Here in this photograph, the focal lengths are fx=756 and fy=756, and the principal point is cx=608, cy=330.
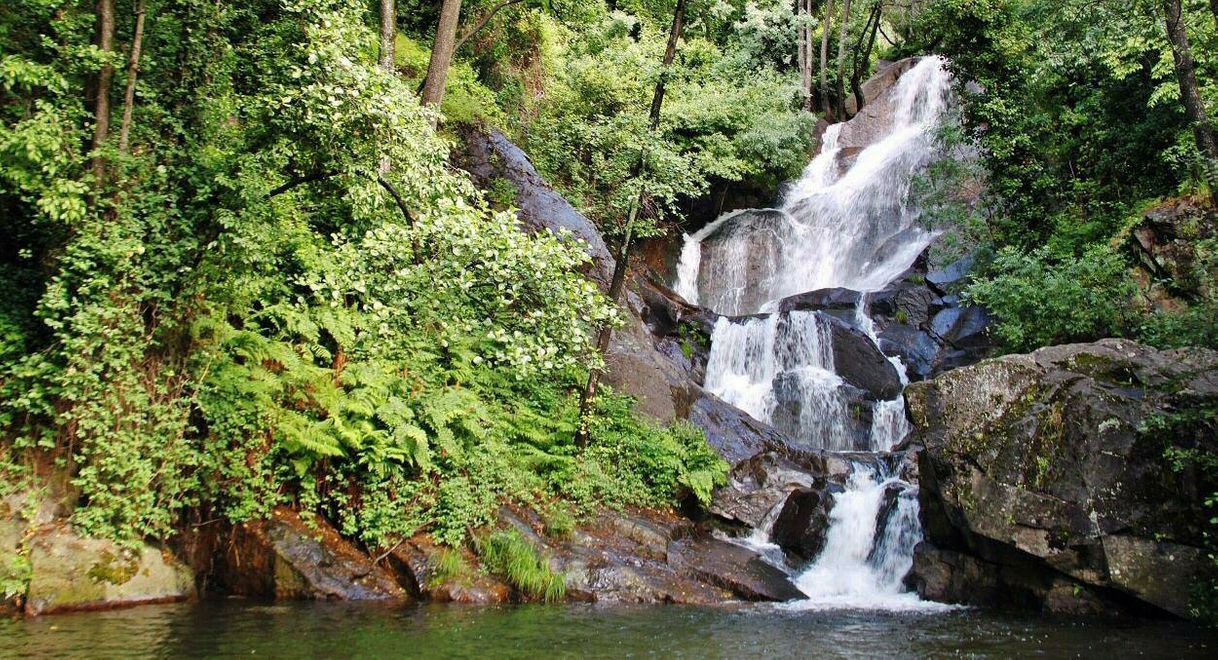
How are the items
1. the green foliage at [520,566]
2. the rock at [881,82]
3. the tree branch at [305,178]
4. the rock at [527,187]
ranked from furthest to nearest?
the rock at [881,82] < the rock at [527,187] < the green foliage at [520,566] < the tree branch at [305,178]

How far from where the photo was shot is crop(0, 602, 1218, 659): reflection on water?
704 cm

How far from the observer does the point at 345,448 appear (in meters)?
10.6

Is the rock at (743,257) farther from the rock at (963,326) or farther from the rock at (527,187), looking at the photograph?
the rock at (527,187)

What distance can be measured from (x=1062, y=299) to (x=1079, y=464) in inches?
223

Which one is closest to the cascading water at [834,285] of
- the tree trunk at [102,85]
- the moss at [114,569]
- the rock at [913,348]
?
the rock at [913,348]

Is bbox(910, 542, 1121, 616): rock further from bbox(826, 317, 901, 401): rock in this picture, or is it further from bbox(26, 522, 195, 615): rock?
bbox(26, 522, 195, 615): rock

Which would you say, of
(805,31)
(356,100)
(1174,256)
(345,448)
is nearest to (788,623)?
(345,448)

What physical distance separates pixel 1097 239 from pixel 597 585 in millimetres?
14329

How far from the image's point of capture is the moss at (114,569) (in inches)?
340

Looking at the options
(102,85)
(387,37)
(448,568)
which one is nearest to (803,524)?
(448,568)

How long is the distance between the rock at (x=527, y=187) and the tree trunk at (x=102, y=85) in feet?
30.1

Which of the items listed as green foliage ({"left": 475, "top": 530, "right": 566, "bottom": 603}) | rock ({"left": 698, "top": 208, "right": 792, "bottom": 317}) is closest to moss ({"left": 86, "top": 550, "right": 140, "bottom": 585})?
green foliage ({"left": 475, "top": 530, "right": 566, "bottom": 603})

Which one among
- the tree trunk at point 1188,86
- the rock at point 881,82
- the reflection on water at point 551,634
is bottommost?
the reflection on water at point 551,634

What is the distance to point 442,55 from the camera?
1277cm
